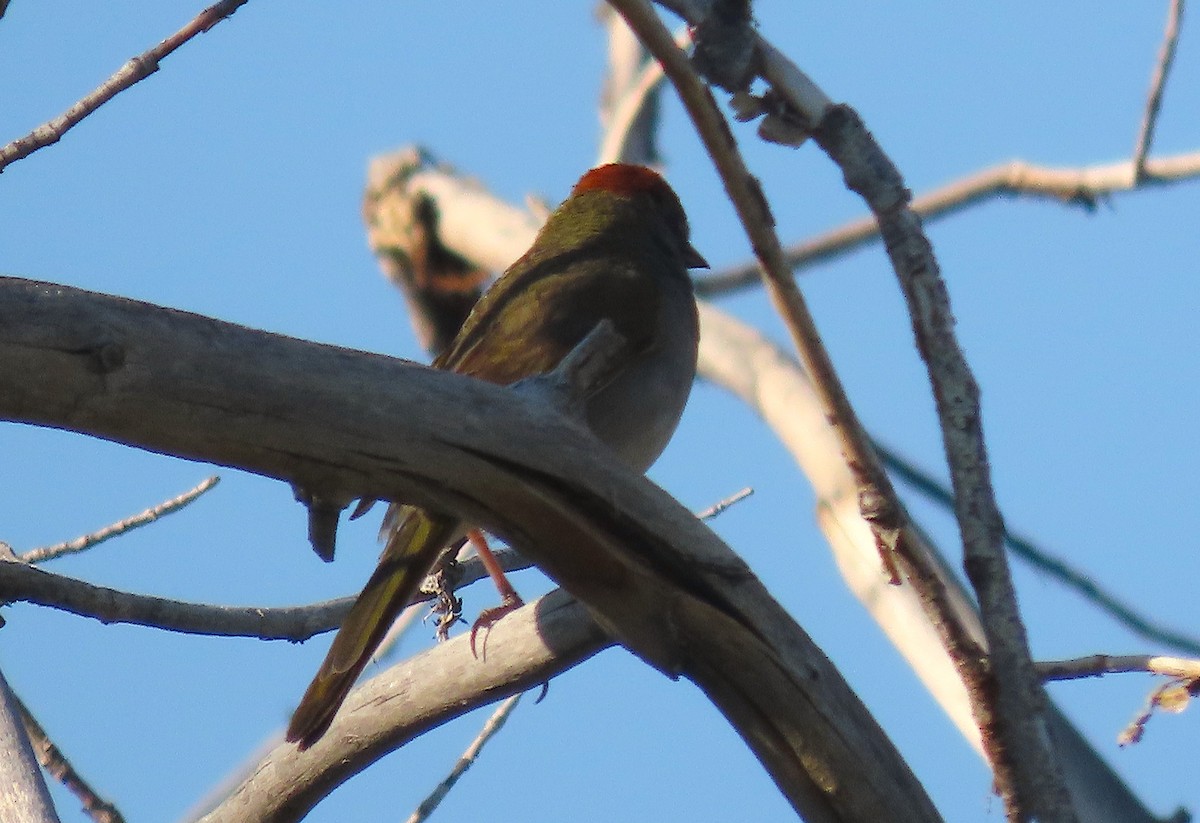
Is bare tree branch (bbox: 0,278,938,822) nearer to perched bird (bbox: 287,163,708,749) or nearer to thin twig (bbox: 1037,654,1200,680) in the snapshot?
thin twig (bbox: 1037,654,1200,680)

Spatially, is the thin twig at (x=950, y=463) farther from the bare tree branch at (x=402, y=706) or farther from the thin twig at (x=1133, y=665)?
the bare tree branch at (x=402, y=706)

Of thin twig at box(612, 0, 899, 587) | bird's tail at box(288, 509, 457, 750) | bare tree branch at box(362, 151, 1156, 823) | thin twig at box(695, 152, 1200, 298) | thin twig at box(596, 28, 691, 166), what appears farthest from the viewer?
thin twig at box(596, 28, 691, 166)

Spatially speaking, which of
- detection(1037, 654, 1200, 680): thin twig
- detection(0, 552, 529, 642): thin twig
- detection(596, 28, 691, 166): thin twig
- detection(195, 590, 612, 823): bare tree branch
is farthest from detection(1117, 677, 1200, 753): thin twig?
detection(596, 28, 691, 166): thin twig

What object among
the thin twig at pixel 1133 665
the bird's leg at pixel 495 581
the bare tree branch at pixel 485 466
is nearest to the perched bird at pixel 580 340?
the bird's leg at pixel 495 581

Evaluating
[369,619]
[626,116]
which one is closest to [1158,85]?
[369,619]

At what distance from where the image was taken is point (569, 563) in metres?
2.85

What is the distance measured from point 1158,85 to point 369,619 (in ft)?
11.7

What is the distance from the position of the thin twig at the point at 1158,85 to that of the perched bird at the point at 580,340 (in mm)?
1905

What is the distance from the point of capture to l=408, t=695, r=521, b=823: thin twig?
13.5 feet

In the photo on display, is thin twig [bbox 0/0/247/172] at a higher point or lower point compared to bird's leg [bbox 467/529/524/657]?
higher

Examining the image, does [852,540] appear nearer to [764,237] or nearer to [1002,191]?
[1002,191]

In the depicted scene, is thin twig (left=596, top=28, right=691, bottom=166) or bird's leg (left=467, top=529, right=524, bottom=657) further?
thin twig (left=596, top=28, right=691, bottom=166)

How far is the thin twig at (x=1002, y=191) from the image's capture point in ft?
19.9

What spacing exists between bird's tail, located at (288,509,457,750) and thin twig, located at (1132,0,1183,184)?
122 inches
